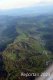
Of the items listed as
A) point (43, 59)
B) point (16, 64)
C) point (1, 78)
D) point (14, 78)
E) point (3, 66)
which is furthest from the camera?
point (43, 59)

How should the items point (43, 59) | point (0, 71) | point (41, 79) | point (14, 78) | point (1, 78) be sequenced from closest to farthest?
point (41, 79)
point (14, 78)
point (1, 78)
point (0, 71)
point (43, 59)

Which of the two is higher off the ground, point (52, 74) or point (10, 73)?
point (52, 74)

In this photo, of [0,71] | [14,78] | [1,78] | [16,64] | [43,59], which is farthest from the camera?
[43,59]

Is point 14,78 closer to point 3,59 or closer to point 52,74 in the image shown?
point 52,74

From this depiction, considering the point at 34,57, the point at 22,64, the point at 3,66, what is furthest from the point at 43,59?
the point at 3,66

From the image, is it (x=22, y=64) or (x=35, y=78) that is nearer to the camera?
(x=35, y=78)

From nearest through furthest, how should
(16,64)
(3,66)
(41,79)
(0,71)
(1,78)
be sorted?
1. (41,79)
2. (1,78)
3. (0,71)
4. (3,66)
5. (16,64)

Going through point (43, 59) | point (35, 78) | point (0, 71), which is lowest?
point (43, 59)

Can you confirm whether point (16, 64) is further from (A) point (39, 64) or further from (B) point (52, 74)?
(B) point (52, 74)

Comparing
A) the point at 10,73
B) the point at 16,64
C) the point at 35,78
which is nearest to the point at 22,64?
the point at 16,64
